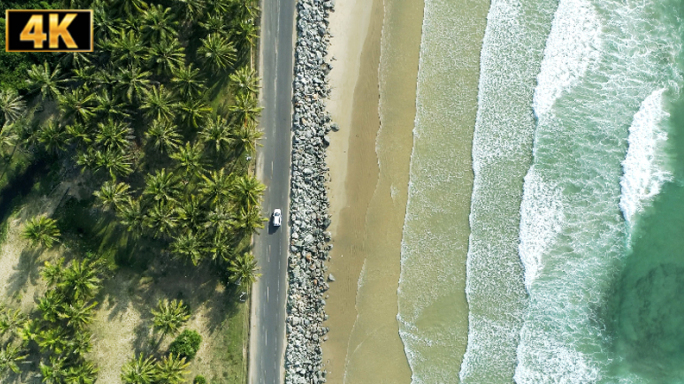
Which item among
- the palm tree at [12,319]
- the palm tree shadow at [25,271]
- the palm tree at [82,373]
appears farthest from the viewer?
the palm tree shadow at [25,271]

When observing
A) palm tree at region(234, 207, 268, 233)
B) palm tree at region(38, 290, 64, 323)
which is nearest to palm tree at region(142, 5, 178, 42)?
palm tree at region(234, 207, 268, 233)

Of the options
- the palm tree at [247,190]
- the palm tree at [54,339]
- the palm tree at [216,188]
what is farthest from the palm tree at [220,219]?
the palm tree at [54,339]

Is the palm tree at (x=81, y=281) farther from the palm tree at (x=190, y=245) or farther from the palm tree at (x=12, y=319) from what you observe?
the palm tree at (x=190, y=245)

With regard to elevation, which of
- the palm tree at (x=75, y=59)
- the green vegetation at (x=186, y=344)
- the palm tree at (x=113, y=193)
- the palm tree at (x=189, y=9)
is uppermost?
the palm tree at (x=189, y=9)

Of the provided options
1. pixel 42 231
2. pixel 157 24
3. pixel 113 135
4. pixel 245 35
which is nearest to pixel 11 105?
pixel 113 135

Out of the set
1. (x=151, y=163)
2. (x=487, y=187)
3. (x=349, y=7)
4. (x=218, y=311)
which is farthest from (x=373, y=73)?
(x=218, y=311)

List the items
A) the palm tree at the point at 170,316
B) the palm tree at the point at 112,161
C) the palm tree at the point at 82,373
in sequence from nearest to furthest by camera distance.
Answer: the palm tree at the point at 112,161 → the palm tree at the point at 170,316 → the palm tree at the point at 82,373
